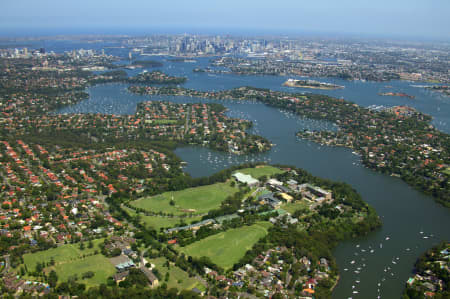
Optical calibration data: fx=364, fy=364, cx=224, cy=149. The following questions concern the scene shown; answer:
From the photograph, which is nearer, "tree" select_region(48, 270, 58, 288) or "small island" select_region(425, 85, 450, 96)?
"tree" select_region(48, 270, 58, 288)

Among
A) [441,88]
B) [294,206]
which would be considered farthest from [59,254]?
[441,88]

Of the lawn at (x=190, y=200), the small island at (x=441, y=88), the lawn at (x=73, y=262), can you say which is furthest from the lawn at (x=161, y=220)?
the small island at (x=441, y=88)

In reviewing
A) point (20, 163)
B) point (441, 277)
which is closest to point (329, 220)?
point (441, 277)

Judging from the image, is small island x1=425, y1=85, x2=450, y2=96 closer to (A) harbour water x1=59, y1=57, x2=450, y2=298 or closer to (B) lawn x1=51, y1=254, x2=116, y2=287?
(A) harbour water x1=59, y1=57, x2=450, y2=298

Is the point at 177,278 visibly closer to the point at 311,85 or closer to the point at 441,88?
the point at 311,85

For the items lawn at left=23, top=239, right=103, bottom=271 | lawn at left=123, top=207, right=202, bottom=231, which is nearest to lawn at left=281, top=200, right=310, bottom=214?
lawn at left=123, top=207, right=202, bottom=231
